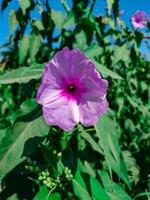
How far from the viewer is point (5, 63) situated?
3.91m

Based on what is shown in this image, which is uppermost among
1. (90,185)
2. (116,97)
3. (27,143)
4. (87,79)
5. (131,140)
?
(87,79)

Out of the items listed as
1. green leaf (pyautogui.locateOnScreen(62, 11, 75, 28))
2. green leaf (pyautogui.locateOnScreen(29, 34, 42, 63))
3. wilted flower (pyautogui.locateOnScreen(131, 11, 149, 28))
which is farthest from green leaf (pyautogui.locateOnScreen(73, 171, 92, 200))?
wilted flower (pyautogui.locateOnScreen(131, 11, 149, 28))

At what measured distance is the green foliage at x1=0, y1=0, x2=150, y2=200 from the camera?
160 cm

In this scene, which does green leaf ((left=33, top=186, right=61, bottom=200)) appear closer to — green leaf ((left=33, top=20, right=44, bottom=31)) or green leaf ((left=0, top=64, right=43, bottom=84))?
green leaf ((left=0, top=64, right=43, bottom=84))

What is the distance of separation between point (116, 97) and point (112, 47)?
48 cm

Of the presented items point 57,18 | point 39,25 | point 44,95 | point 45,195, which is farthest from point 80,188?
point 39,25

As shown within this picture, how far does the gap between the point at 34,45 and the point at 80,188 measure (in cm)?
172

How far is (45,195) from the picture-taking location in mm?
1644

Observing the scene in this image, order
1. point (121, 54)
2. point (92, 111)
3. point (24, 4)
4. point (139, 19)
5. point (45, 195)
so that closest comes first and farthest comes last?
point (92, 111) → point (45, 195) → point (24, 4) → point (121, 54) → point (139, 19)

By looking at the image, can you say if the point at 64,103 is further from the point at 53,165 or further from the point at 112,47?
the point at 112,47

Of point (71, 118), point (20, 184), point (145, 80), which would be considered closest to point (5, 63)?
point (145, 80)

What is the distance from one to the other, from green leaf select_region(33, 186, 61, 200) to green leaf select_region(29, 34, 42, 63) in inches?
65.3

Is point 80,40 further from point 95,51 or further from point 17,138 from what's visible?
point 17,138

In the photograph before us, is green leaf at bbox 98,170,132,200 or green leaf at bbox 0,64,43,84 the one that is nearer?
green leaf at bbox 0,64,43,84
